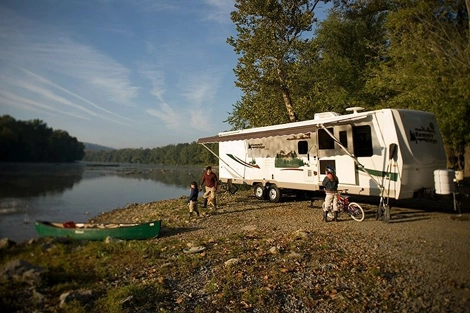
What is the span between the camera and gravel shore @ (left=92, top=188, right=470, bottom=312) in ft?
16.7

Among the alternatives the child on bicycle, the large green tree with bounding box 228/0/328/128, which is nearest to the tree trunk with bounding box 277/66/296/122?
the large green tree with bounding box 228/0/328/128

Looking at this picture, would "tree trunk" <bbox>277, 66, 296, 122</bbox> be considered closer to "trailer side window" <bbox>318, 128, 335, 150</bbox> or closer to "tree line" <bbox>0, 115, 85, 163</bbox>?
"trailer side window" <bbox>318, 128, 335, 150</bbox>

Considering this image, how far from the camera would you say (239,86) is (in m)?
22.3

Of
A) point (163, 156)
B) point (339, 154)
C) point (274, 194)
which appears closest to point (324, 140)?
point (339, 154)

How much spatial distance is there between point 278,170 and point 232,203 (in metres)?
3.22

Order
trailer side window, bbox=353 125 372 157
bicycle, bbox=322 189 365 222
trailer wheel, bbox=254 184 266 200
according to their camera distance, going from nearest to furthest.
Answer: bicycle, bbox=322 189 365 222, trailer side window, bbox=353 125 372 157, trailer wheel, bbox=254 184 266 200

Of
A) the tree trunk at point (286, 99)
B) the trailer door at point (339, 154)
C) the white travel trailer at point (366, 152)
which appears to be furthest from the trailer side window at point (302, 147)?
the tree trunk at point (286, 99)

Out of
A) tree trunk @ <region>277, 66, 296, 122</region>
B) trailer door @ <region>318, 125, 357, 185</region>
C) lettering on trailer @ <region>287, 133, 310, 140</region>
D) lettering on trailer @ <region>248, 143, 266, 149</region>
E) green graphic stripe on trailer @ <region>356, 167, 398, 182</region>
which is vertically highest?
tree trunk @ <region>277, 66, 296, 122</region>

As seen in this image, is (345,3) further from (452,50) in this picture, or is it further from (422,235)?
(422,235)

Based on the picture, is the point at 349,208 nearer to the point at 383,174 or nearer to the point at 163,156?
the point at 383,174

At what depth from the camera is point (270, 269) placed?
6480mm

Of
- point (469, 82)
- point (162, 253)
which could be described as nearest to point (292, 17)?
point (469, 82)

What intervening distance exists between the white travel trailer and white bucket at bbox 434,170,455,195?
2.20 feet

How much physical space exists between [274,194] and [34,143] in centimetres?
1455
